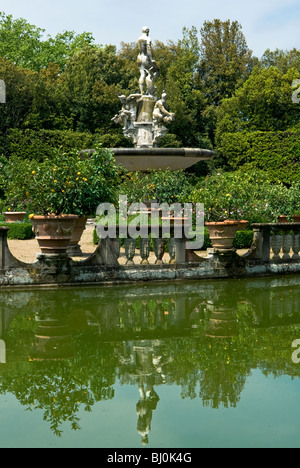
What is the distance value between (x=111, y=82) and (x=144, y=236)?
26.6 m

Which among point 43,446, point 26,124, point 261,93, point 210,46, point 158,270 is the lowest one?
point 43,446

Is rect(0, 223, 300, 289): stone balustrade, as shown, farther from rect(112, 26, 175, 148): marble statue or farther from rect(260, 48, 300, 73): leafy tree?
rect(260, 48, 300, 73): leafy tree

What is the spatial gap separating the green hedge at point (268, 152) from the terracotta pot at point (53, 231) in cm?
2347

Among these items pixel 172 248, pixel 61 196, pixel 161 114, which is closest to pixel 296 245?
pixel 172 248

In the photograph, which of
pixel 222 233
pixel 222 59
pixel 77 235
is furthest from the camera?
pixel 222 59

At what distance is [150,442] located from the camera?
3.88 m

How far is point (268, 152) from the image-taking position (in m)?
32.4

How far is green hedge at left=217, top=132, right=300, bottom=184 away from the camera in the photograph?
1266 inches

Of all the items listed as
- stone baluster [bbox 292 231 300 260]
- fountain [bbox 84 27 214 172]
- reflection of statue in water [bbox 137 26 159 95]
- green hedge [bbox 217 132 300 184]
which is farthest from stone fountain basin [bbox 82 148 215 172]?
green hedge [bbox 217 132 300 184]

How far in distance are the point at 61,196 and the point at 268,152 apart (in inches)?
937

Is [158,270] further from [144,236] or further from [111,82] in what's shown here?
[111,82]

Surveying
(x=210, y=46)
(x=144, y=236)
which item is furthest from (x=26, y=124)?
(x=144, y=236)

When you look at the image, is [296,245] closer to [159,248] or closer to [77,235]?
[159,248]
